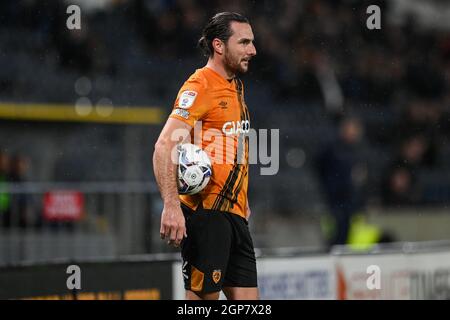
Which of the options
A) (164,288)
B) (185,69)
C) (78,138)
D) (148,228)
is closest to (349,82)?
(185,69)

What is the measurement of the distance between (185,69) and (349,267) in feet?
Result: 18.4

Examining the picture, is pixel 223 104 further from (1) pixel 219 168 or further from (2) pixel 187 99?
(1) pixel 219 168

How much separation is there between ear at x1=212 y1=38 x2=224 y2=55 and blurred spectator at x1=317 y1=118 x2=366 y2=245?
6343 mm

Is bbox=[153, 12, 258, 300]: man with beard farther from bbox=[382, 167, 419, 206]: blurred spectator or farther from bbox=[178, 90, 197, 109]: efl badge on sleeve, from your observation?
bbox=[382, 167, 419, 206]: blurred spectator

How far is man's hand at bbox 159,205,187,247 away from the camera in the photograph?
519cm

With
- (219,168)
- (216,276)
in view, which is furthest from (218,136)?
(216,276)

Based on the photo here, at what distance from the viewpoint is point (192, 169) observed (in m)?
5.40

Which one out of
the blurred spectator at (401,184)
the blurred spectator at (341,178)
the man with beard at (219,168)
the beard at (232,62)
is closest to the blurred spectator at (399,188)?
the blurred spectator at (401,184)

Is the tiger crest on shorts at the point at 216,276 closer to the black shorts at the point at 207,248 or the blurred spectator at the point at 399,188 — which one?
the black shorts at the point at 207,248

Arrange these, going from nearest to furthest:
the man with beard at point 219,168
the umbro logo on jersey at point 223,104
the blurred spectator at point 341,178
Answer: the man with beard at point 219,168, the umbro logo on jersey at point 223,104, the blurred spectator at point 341,178

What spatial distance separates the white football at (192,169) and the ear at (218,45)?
1.96ft

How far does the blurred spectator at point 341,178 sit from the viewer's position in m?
11.8

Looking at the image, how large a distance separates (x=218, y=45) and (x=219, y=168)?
72 centimetres

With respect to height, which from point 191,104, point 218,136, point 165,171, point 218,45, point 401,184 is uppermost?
point 218,45
